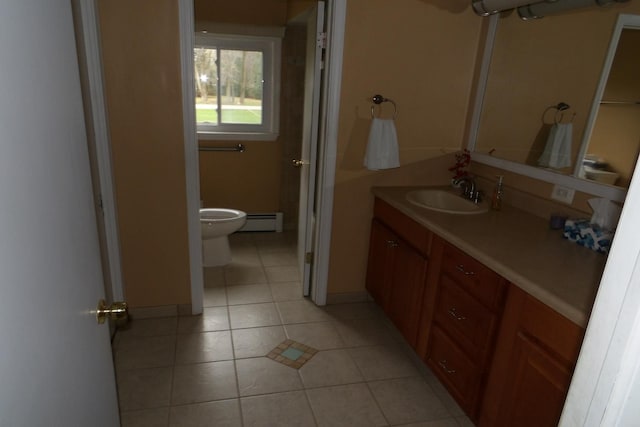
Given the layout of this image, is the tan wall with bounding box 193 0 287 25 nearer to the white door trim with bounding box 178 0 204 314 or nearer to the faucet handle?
the white door trim with bounding box 178 0 204 314

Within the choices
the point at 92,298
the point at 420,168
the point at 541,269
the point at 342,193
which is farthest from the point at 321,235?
the point at 92,298

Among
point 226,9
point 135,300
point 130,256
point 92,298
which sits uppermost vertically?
point 226,9

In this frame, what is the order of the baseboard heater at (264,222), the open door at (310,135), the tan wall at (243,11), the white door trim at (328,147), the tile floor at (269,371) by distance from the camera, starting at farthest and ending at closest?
the baseboard heater at (264,222), the tan wall at (243,11), the open door at (310,135), the white door trim at (328,147), the tile floor at (269,371)

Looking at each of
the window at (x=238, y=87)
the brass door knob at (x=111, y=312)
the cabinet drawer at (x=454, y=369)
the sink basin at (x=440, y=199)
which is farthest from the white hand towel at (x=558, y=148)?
the window at (x=238, y=87)

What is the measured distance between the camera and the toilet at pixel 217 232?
3238 mm

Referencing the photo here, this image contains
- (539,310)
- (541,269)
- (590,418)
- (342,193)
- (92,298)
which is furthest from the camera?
(342,193)

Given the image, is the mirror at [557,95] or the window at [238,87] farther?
the window at [238,87]

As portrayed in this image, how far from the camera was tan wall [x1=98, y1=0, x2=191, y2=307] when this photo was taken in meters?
2.11

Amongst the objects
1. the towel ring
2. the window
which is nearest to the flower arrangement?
the towel ring

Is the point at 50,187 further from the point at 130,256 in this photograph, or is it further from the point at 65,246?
the point at 130,256

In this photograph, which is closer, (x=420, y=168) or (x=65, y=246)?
(x=65, y=246)

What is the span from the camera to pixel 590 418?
58cm

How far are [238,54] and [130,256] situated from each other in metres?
2.23

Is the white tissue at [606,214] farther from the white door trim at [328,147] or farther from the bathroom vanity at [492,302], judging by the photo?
the white door trim at [328,147]
